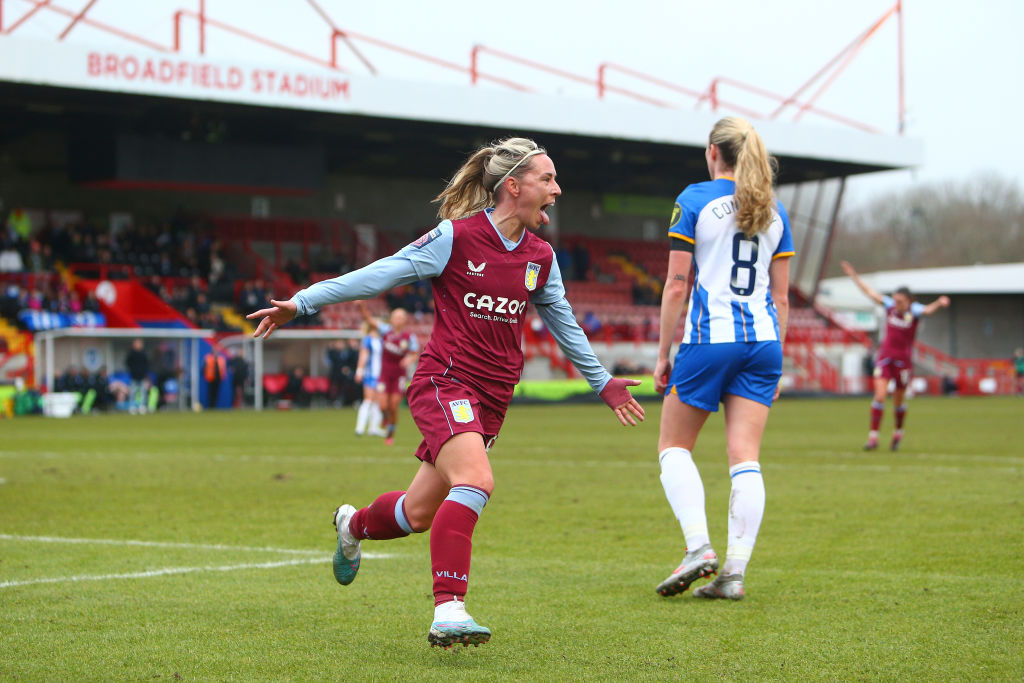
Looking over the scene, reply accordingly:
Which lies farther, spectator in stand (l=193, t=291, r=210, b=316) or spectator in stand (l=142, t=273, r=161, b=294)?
spectator in stand (l=142, t=273, r=161, b=294)

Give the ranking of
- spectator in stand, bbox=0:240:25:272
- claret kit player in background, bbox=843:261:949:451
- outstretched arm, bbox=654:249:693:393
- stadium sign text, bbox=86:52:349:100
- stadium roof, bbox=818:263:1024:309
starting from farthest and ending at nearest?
stadium roof, bbox=818:263:1024:309
spectator in stand, bbox=0:240:25:272
stadium sign text, bbox=86:52:349:100
claret kit player in background, bbox=843:261:949:451
outstretched arm, bbox=654:249:693:393

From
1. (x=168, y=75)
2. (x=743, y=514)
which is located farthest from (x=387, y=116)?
(x=743, y=514)

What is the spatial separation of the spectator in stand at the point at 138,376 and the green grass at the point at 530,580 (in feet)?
56.0

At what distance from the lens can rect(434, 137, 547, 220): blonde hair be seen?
15.9 feet

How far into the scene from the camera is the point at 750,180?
226 inches

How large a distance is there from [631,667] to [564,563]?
8.17ft

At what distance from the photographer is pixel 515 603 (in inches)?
221

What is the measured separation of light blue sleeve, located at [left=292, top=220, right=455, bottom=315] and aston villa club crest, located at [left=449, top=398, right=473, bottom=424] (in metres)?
0.50

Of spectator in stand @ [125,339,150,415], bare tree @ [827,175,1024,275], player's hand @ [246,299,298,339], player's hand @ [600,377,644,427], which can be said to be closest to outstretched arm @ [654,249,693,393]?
player's hand @ [600,377,644,427]

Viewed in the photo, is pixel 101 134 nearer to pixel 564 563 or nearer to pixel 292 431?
pixel 292 431

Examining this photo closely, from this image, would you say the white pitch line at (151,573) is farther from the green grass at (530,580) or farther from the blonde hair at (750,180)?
the blonde hair at (750,180)

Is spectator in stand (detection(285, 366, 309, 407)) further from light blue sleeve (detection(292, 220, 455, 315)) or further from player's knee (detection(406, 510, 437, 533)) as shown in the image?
light blue sleeve (detection(292, 220, 455, 315))

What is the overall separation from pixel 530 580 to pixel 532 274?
78.9 inches

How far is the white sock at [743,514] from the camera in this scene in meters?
5.73
